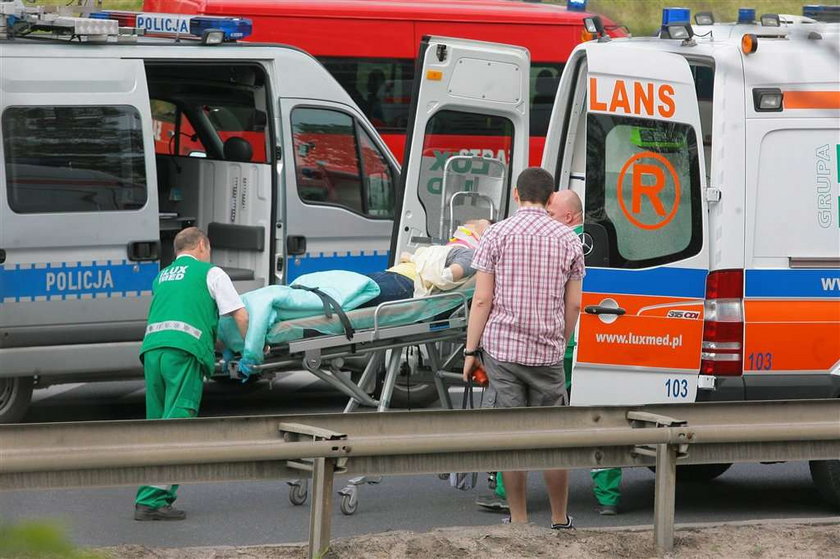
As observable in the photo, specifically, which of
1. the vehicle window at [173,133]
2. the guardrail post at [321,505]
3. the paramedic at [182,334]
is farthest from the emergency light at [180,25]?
the guardrail post at [321,505]

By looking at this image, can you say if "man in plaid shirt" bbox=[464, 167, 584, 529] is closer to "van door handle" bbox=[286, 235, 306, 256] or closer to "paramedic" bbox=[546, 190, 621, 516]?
"paramedic" bbox=[546, 190, 621, 516]

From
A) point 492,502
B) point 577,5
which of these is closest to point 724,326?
point 492,502

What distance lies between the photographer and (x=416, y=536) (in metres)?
5.19

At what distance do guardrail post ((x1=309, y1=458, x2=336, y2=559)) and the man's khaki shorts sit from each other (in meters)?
1.27

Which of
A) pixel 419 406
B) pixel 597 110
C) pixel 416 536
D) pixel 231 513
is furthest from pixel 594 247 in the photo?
pixel 419 406

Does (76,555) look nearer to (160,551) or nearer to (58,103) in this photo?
(160,551)

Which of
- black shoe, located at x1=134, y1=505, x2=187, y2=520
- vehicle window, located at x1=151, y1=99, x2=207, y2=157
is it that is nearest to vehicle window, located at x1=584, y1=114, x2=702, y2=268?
black shoe, located at x1=134, y1=505, x2=187, y2=520

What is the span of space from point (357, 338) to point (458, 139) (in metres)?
2.31

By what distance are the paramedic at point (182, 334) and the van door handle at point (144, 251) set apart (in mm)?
1856

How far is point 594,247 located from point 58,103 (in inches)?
144

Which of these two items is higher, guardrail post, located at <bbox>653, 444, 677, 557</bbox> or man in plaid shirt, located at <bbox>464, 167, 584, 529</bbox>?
man in plaid shirt, located at <bbox>464, 167, 584, 529</bbox>

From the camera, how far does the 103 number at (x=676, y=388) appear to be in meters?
6.11

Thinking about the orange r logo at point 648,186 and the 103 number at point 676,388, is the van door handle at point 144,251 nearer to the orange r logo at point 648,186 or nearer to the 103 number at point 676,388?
the orange r logo at point 648,186

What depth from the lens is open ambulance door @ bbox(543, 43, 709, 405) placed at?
6.05 m
